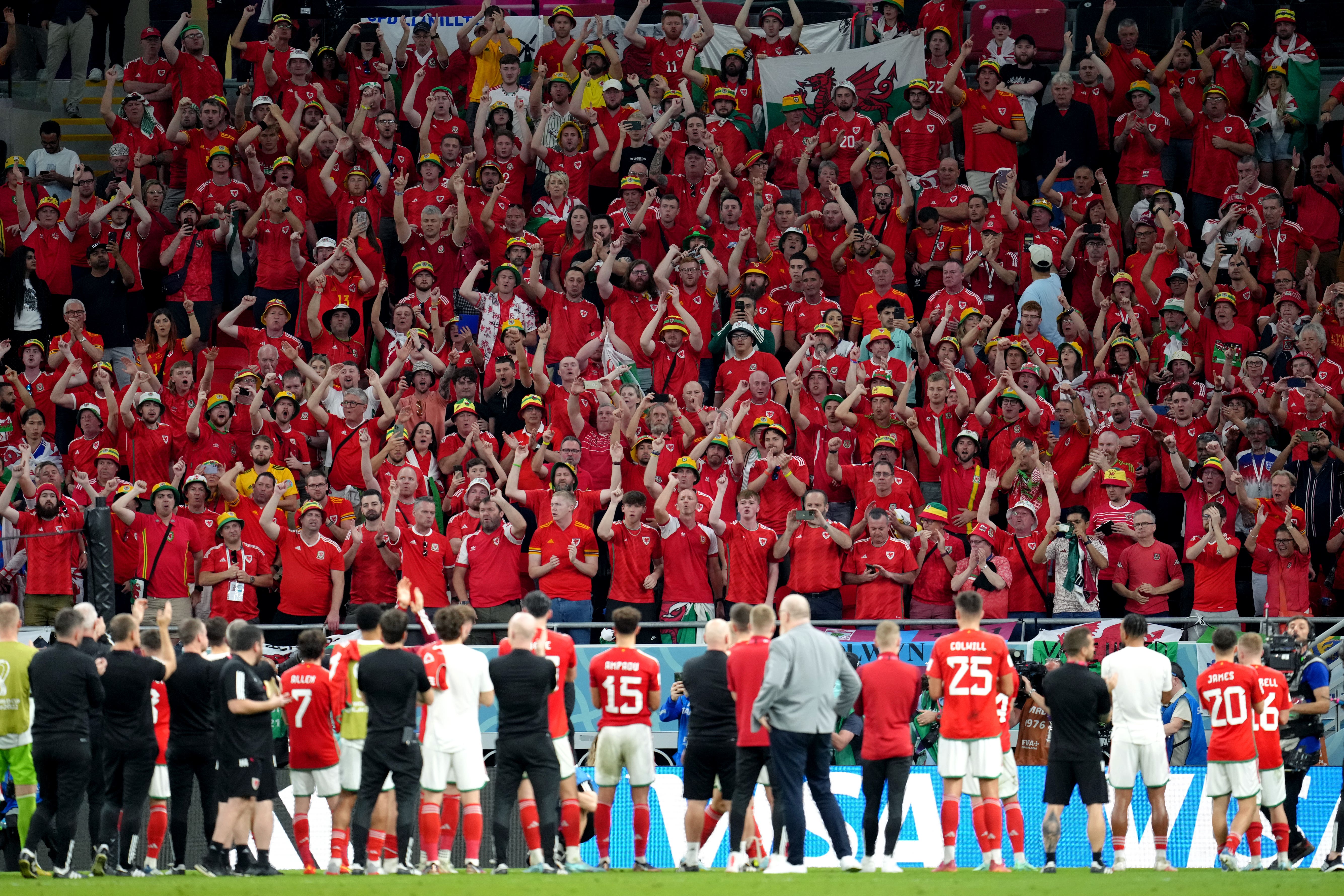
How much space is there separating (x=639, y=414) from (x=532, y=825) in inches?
253

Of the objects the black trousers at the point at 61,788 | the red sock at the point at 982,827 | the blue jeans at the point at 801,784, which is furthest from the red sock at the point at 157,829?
the red sock at the point at 982,827

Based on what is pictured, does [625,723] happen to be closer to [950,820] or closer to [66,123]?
[950,820]

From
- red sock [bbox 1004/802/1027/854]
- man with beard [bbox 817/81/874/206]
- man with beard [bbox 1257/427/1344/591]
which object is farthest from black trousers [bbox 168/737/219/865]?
man with beard [bbox 817/81/874/206]

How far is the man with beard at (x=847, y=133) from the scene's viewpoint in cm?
2100

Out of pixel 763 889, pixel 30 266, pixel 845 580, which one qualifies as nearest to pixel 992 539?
pixel 845 580

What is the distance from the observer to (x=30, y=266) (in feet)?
66.6

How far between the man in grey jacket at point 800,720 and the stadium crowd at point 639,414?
0.04 metres

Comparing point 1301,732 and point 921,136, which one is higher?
point 921,136

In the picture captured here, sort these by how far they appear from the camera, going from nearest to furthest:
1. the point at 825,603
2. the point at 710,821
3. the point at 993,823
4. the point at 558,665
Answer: the point at 993,823
the point at 558,665
the point at 710,821
the point at 825,603

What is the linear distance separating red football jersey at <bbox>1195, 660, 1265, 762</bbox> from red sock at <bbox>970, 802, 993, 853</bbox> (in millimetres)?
2030

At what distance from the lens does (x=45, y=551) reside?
55.5 ft

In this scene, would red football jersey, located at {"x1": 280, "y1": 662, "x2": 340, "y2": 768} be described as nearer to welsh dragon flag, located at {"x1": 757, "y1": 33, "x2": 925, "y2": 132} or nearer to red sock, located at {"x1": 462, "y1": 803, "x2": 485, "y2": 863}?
red sock, located at {"x1": 462, "y1": 803, "x2": 485, "y2": 863}

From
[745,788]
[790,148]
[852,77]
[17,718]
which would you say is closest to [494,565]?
[745,788]

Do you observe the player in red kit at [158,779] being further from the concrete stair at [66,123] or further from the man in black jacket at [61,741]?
the concrete stair at [66,123]
